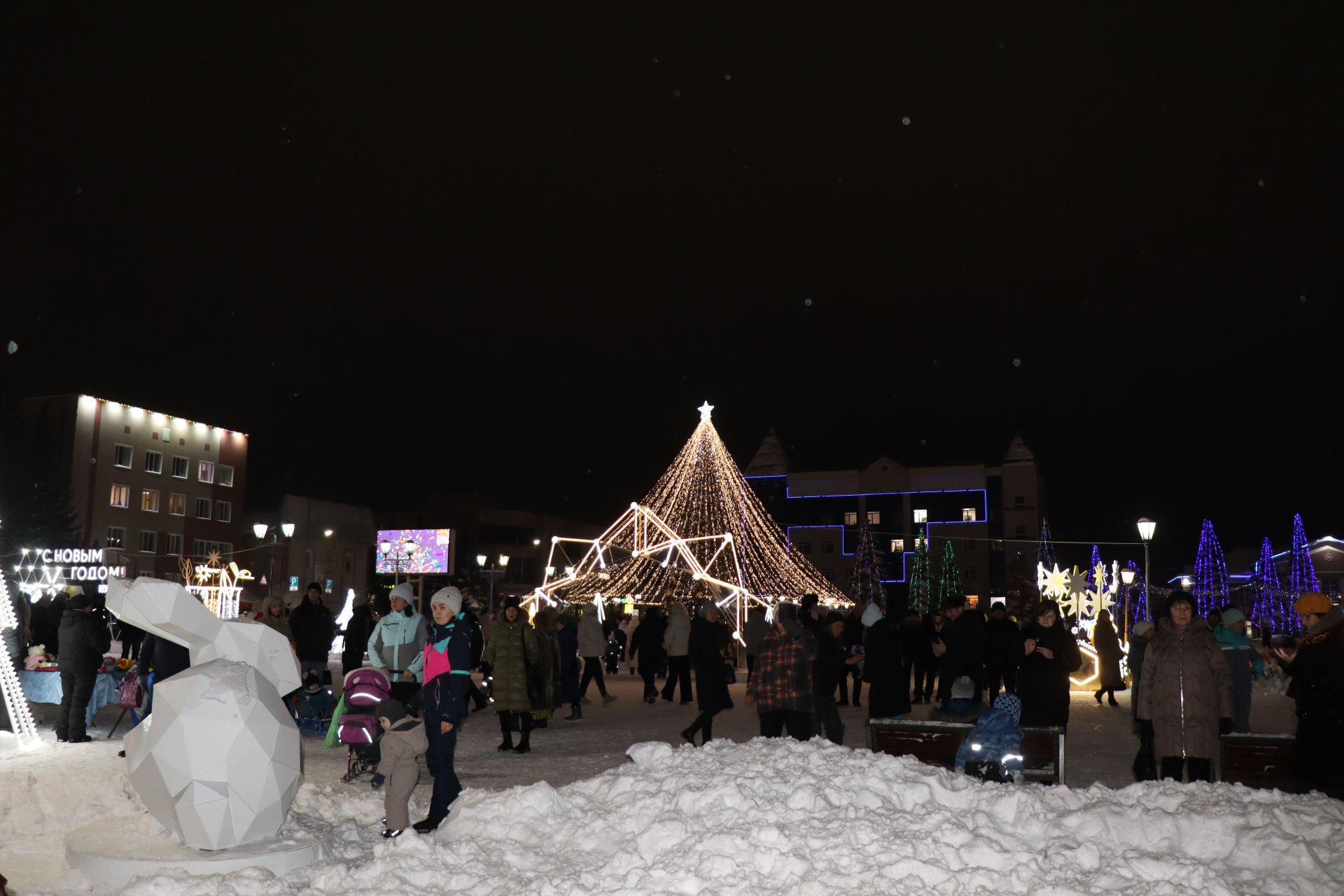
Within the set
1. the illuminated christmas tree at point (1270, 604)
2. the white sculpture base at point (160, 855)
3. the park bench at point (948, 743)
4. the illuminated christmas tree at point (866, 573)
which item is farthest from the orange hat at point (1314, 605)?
the illuminated christmas tree at point (866, 573)

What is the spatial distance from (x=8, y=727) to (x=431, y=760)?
6058 mm

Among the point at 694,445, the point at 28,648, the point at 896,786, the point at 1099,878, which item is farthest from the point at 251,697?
the point at 694,445

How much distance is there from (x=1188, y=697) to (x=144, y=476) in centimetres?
5277

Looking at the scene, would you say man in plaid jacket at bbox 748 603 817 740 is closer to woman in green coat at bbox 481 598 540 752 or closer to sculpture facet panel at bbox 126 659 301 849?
woman in green coat at bbox 481 598 540 752

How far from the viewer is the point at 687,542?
28469 mm

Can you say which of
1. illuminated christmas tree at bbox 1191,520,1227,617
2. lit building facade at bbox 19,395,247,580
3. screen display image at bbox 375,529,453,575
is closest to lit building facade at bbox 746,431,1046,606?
illuminated christmas tree at bbox 1191,520,1227,617

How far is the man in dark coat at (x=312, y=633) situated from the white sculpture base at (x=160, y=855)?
680 centimetres

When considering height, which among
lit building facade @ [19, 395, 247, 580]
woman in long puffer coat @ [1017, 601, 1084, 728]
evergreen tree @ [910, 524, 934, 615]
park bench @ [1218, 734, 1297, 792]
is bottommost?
park bench @ [1218, 734, 1297, 792]

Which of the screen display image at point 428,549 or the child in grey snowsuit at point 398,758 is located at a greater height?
the screen display image at point 428,549

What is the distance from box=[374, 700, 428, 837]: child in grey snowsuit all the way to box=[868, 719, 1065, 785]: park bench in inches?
129

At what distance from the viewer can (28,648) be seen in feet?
46.0

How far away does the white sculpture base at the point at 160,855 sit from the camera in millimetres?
5734

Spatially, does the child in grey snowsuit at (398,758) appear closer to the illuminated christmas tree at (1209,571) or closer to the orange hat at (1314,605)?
the orange hat at (1314,605)

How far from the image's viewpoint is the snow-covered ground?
17.4ft
